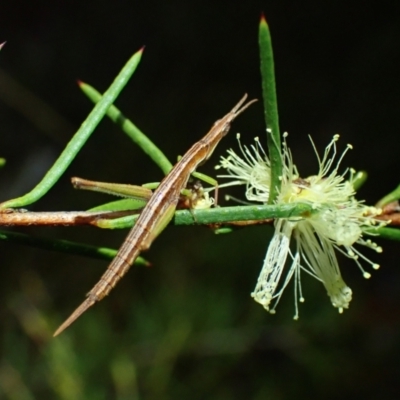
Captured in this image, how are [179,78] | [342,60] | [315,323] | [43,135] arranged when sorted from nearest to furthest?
[315,323], [342,60], [179,78], [43,135]

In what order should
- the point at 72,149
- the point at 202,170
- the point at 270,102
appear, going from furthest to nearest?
the point at 202,170 → the point at 72,149 → the point at 270,102

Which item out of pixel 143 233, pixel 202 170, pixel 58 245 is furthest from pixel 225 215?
pixel 202 170

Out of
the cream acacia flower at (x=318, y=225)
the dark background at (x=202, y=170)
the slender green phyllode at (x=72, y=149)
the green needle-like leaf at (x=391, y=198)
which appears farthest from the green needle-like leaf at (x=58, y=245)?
the dark background at (x=202, y=170)

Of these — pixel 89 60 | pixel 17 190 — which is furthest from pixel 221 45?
pixel 17 190

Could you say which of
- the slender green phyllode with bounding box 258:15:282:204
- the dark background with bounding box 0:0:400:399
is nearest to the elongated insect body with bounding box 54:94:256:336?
the slender green phyllode with bounding box 258:15:282:204

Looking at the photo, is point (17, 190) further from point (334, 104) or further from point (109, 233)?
point (334, 104)

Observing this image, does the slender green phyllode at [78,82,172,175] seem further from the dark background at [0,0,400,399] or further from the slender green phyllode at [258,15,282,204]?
the dark background at [0,0,400,399]

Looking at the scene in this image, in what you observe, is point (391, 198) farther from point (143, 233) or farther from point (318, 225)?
point (143, 233)

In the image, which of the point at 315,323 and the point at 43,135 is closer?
the point at 315,323
